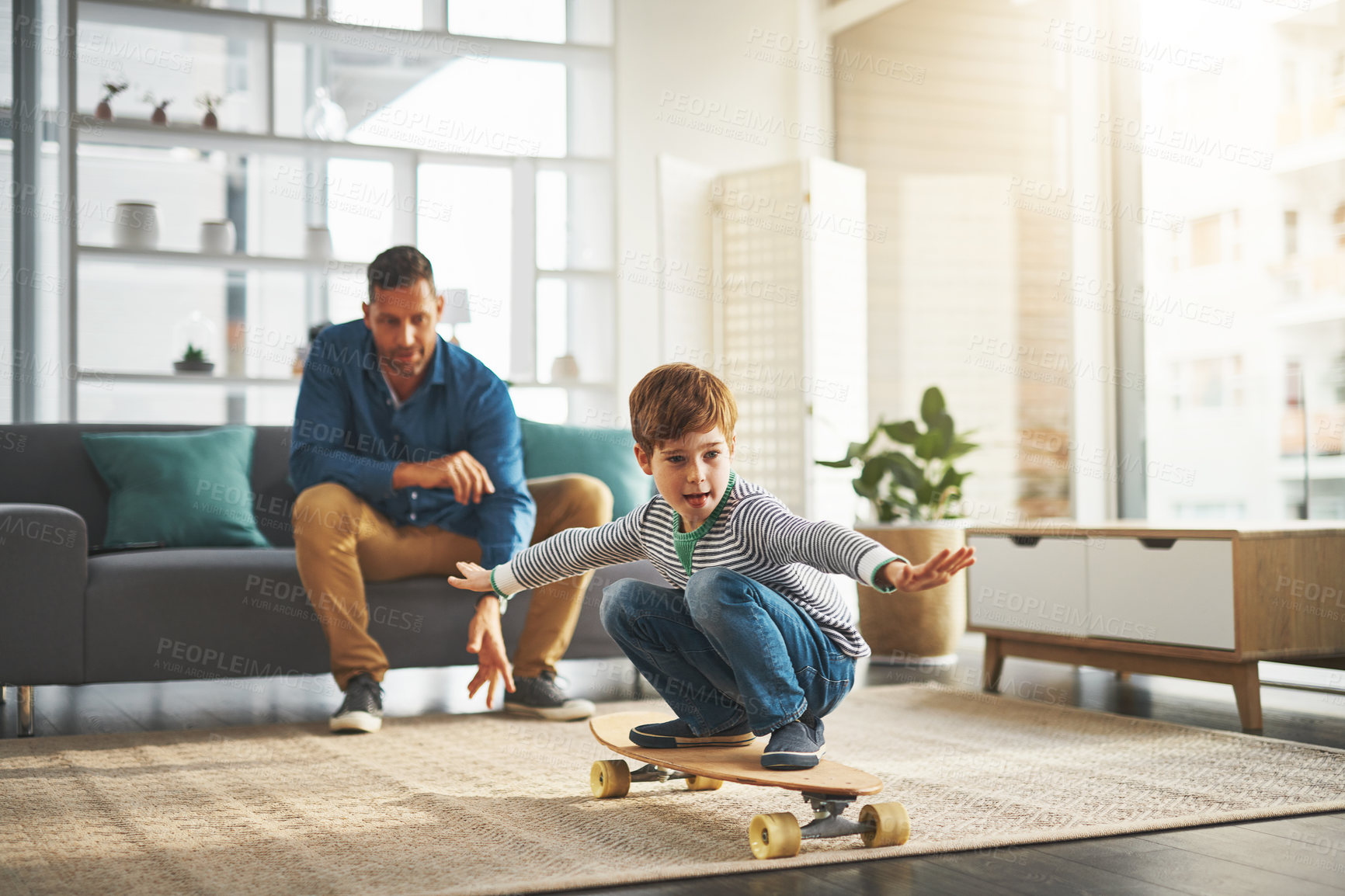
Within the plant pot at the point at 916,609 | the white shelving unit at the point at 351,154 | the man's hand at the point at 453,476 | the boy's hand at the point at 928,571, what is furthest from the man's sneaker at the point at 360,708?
the white shelving unit at the point at 351,154

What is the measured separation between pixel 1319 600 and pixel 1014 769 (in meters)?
0.90

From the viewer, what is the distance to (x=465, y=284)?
501cm

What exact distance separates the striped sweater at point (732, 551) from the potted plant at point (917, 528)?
2030mm

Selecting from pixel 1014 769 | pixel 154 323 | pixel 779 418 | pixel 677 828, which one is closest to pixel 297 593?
pixel 677 828

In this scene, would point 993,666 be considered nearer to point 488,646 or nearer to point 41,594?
point 488,646

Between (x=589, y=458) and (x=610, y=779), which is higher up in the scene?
(x=589, y=458)

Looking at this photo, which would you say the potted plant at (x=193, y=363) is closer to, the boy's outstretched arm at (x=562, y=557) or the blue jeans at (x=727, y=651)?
the boy's outstretched arm at (x=562, y=557)

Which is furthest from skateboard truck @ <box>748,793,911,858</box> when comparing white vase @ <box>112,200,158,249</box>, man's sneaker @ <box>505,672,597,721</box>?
white vase @ <box>112,200,158,249</box>

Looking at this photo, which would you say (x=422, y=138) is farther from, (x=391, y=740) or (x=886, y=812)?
(x=886, y=812)

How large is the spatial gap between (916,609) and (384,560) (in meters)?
1.84

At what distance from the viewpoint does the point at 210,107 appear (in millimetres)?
4250

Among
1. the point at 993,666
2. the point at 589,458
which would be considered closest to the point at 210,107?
the point at 589,458

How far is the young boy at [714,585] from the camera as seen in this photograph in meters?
1.58

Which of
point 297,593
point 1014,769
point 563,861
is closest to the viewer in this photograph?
point 563,861
